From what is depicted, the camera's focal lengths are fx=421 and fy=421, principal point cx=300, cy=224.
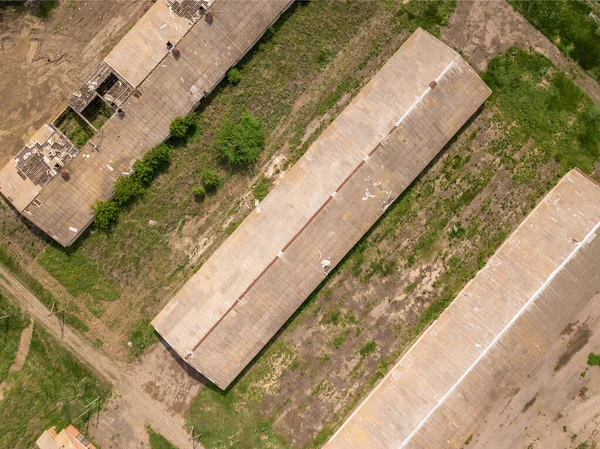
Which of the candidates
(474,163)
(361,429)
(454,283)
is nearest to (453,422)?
(361,429)

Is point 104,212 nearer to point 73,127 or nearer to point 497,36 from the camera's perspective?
point 73,127

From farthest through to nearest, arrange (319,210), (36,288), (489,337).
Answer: (36,288)
(319,210)
(489,337)

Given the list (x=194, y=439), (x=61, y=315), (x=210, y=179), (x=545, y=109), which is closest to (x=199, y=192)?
(x=210, y=179)

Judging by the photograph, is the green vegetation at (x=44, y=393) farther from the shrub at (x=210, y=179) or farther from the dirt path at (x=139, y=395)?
the shrub at (x=210, y=179)

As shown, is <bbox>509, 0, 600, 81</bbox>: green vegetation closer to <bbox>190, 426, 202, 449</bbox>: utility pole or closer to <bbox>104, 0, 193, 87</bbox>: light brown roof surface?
<bbox>104, 0, 193, 87</bbox>: light brown roof surface

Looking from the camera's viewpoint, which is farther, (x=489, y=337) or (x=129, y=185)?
(x=129, y=185)

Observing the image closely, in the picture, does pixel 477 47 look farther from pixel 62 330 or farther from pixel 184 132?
pixel 62 330

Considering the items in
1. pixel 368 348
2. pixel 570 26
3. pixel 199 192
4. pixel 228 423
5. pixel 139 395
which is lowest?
pixel 139 395
